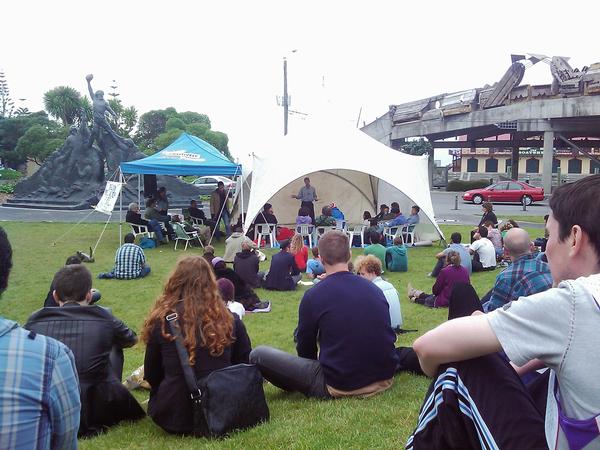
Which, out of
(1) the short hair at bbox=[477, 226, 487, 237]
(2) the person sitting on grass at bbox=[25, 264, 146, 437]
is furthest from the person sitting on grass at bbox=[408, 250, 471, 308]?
(2) the person sitting on grass at bbox=[25, 264, 146, 437]

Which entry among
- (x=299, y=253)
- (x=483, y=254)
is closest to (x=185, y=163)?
(x=299, y=253)

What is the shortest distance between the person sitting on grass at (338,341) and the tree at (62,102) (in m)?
71.4

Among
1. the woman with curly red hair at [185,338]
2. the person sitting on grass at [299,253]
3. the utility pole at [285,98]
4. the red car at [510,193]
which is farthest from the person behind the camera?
the utility pole at [285,98]

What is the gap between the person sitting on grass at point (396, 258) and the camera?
464 inches

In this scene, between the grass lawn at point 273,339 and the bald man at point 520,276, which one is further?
the bald man at point 520,276

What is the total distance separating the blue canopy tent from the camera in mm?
14922

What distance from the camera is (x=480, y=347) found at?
1535mm

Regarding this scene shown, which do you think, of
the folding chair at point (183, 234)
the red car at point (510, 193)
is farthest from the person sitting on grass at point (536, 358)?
the red car at point (510, 193)

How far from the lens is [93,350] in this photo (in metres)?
4.15

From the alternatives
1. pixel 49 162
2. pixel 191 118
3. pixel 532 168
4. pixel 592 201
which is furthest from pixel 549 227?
pixel 191 118

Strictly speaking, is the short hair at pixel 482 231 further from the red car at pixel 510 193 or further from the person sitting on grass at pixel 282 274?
the red car at pixel 510 193

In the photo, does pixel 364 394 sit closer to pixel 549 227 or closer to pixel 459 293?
pixel 459 293

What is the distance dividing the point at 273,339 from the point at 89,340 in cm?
328

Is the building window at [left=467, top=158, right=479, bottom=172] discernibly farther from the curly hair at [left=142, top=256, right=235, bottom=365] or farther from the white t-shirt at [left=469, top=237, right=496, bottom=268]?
the curly hair at [left=142, top=256, right=235, bottom=365]
